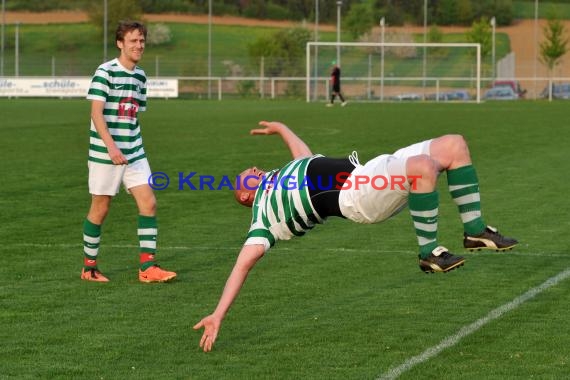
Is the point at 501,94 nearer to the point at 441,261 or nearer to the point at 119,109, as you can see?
the point at 119,109

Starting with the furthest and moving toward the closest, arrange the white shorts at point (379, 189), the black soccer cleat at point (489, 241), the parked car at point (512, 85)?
1. the parked car at point (512, 85)
2. the black soccer cleat at point (489, 241)
3. the white shorts at point (379, 189)

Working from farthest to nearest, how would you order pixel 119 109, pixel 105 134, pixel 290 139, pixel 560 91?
pixel 560 91 < pixel 119 109 < pixel 105 134 < pixel 290 139

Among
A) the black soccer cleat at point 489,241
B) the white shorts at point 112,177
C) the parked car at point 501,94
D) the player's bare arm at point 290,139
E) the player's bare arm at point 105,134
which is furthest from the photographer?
the parked car at point 501,94

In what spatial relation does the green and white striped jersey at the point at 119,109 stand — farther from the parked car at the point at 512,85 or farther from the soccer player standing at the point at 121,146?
the parked car at the point at 512,85

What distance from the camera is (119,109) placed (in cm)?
1081

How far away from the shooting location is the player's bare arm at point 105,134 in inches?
403

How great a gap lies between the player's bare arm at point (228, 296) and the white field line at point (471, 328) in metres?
1.13

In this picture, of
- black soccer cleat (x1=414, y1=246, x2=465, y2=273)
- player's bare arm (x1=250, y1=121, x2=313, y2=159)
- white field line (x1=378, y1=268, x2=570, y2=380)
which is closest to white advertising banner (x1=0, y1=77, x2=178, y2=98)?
white field line (x1=378, y1=268, x2=570, y2=380)

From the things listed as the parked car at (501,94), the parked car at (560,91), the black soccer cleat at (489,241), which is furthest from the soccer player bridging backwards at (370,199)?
the parked car at (560,91)

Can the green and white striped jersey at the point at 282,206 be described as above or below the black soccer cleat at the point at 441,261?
above

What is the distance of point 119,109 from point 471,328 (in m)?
3.85

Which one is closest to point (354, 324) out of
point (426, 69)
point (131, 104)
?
point (131, 104)

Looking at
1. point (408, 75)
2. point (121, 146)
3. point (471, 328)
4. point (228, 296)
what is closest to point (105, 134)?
point (121, 146)

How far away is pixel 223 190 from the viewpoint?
18.7 m
